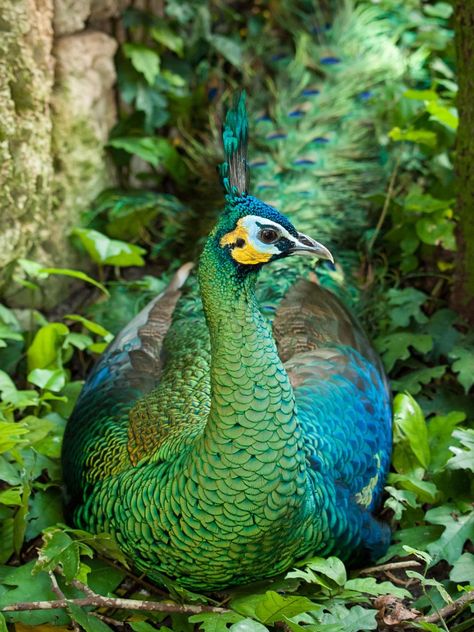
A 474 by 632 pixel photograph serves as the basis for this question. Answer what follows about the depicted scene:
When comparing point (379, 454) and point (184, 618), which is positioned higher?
point (379, 454)

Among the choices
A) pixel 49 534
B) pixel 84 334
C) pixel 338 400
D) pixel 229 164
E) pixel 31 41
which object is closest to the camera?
pixel 229 164

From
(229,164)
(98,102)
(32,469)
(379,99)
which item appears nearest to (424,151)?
(379,99)

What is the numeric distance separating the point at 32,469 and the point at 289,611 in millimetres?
966

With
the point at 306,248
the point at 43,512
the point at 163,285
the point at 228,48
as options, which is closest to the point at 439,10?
the point at 228,48

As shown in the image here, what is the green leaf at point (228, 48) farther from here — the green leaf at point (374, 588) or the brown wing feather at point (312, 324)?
the green leaf at point (374, 588)

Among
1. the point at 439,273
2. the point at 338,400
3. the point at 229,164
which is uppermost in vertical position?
the point at 229,164

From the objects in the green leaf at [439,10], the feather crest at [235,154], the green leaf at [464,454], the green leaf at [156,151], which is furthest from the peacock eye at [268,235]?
the green leaf at [439,10]

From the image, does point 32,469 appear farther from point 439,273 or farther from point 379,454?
point 439,273

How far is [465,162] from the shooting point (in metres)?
3.18

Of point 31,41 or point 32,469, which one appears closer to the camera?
Answer: point 32,469

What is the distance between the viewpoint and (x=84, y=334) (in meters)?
3.60

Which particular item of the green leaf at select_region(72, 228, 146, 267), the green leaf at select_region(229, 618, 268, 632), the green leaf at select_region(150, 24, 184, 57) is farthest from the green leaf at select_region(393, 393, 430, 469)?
the green leaf at select_region(150, 24, 184, 57)

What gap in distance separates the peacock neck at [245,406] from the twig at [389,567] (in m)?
0.48

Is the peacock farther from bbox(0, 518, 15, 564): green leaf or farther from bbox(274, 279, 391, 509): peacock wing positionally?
bbox(0, 518, 15, 564): green leaf
